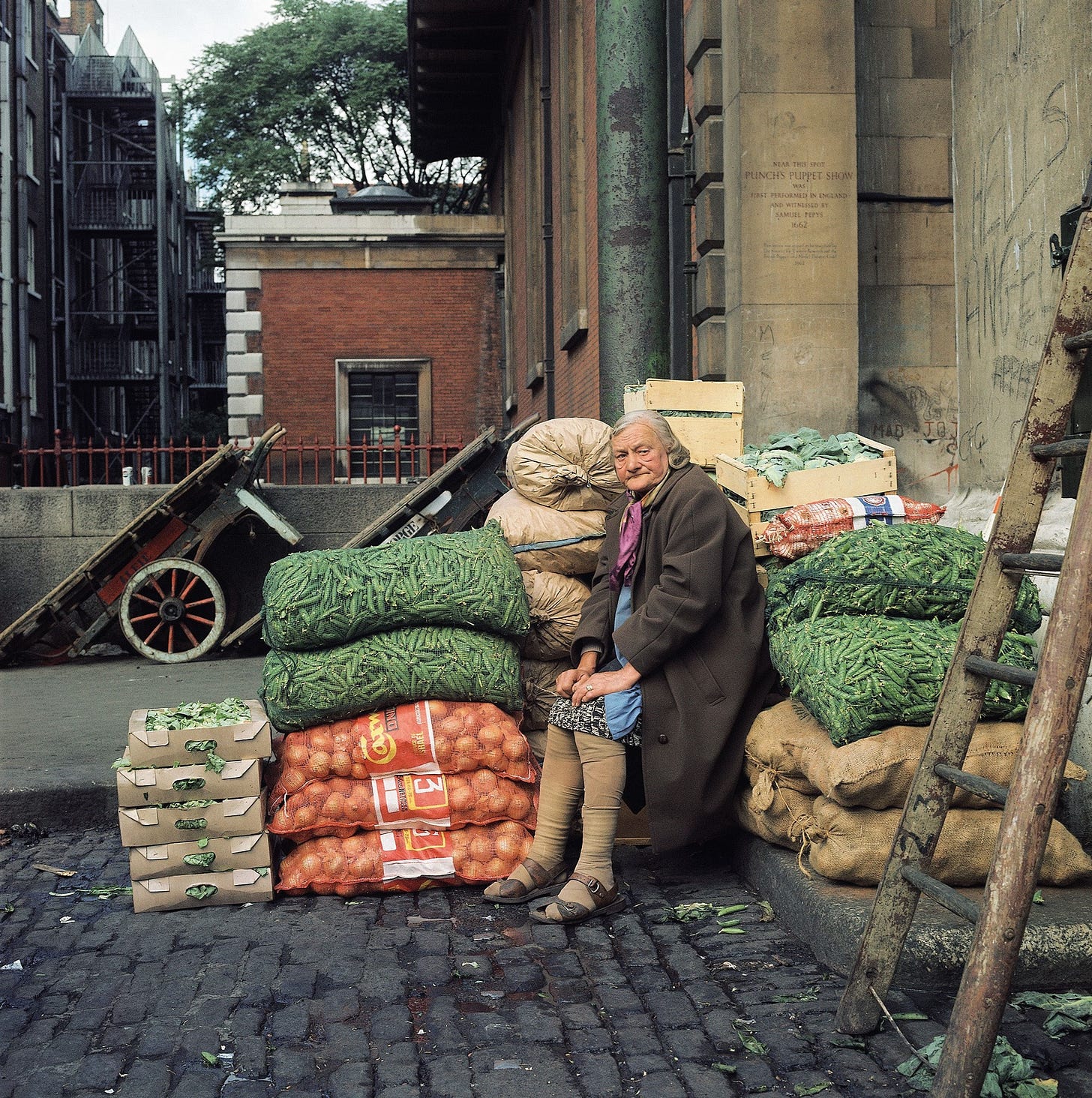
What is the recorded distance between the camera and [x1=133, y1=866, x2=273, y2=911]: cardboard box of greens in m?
4.03

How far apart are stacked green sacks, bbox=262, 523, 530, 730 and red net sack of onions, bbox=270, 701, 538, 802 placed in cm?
7

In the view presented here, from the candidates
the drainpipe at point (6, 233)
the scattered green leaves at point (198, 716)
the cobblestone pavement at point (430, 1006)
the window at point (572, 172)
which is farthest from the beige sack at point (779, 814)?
A: the drainpipe at point (6, 233)

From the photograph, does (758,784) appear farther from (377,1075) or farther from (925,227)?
(925,227)

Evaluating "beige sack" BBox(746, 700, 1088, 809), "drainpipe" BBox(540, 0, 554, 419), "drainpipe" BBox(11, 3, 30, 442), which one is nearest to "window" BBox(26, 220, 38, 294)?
"drainpipe" BBox(11, 3, 30, 442)

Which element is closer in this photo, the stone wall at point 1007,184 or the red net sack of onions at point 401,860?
the red net sack of onions at point 401,860

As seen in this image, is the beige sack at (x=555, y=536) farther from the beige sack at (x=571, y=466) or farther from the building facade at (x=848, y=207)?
the building facade at (x=848, y=207)

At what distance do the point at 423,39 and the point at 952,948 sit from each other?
17404 millimetres

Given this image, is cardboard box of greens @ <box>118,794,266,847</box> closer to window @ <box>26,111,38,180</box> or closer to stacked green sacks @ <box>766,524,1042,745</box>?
stacked green sacks @ <box>766,524,1042,745</box>

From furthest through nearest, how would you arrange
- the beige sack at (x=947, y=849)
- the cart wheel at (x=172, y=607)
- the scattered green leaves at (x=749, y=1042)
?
the cart wheel at (x=172, y=607), the beige sack at (x=947, y=849), the scattered green leaves at (x=749, y=1042)

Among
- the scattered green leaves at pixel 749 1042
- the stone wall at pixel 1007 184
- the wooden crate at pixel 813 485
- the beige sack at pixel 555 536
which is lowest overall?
the scattered green leaves at pixel 749 1042

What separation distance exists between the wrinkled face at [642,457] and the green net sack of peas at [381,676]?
0.83 m

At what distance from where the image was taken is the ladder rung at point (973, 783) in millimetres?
2473

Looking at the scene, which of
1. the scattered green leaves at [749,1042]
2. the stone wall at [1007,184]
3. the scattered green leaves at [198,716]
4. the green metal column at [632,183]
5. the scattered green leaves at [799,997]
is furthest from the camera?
the green metal column at [632,183]

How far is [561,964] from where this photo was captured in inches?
137
